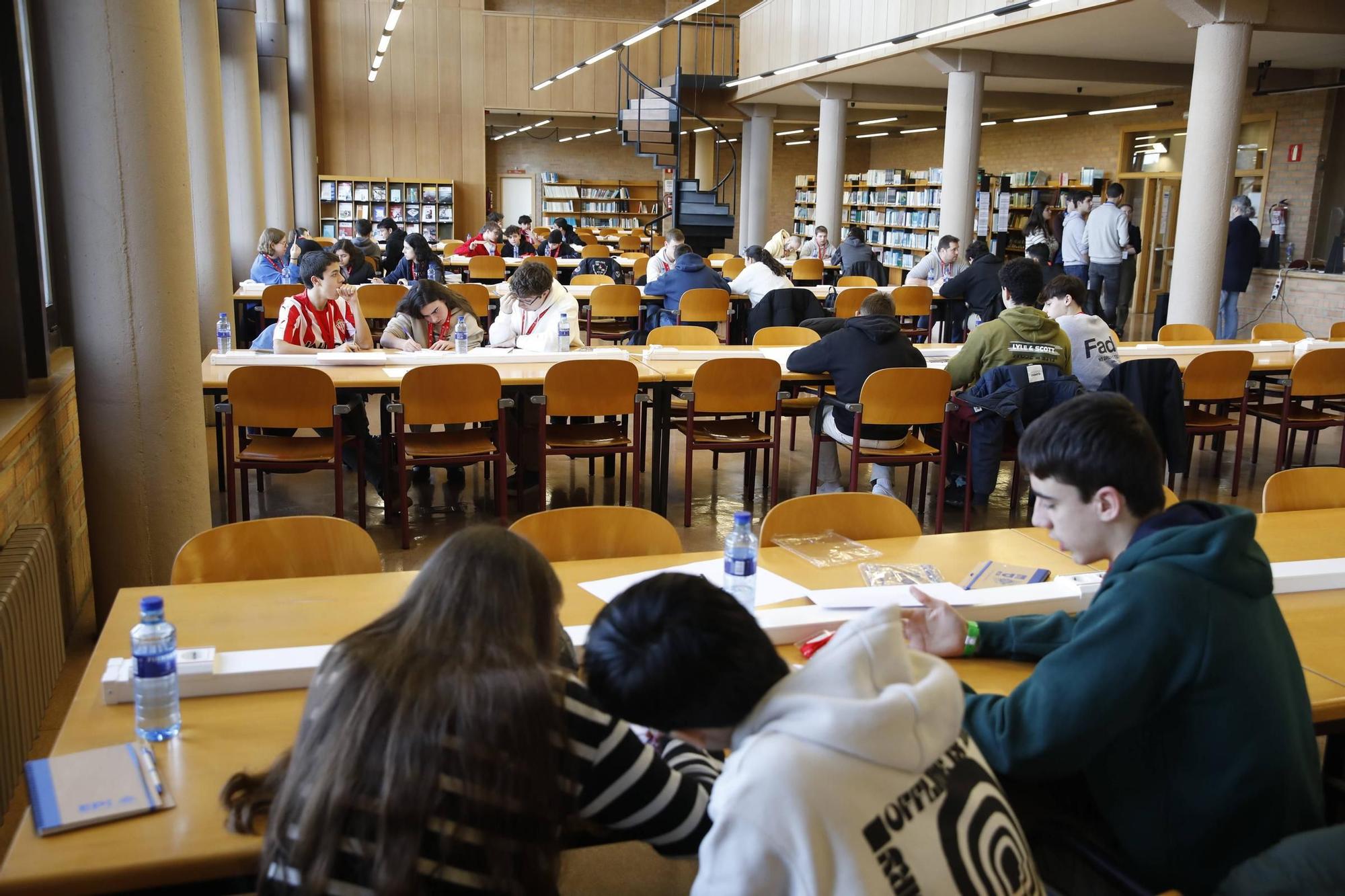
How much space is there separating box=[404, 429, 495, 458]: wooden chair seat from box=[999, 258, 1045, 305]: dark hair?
2.47m

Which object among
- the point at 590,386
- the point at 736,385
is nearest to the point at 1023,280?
the point at 736,385

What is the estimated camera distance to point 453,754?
1299 mm

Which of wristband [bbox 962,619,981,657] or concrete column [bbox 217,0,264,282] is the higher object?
concrete column [bbox 217,0,264,282]

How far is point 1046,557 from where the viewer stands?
2764mm

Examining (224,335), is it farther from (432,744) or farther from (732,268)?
(732,268)

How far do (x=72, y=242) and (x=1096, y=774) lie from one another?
11.2ft

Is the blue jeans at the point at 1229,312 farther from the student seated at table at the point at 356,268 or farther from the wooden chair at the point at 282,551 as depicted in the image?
the wooden chair at the point at 282,551

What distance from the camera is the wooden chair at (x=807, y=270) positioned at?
1125 centimetres

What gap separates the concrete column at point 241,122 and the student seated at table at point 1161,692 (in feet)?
34.7

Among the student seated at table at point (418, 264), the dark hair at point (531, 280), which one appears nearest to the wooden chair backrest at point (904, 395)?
the dark hair at point (531, 280)

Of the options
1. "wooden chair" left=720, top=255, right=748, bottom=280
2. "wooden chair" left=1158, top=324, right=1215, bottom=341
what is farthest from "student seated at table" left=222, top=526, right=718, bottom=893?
"wooden chair" left=720, top=255, right=748, bottom=280

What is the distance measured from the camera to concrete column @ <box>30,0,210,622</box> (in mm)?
3594

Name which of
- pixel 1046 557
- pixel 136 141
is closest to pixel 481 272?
pixel 136 141

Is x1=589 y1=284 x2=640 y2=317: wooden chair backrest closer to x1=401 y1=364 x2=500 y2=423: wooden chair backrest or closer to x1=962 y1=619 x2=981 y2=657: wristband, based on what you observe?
x1=401 y1=364 x2=500 y2=423: wooden chair backrest
